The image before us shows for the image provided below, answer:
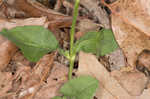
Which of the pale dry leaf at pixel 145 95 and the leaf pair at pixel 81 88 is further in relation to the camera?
the pale dry leaf at pixel 145 95

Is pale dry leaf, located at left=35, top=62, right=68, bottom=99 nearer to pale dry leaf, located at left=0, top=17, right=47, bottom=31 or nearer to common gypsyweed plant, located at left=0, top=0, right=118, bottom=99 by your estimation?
common gypsyweed plant, located at left=0, top=0, right=118, bottom=99

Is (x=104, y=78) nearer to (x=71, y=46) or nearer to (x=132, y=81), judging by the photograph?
(x=132, y=81)

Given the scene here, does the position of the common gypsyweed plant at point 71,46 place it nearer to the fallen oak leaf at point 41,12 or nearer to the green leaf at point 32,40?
the green leaf at point 32,40

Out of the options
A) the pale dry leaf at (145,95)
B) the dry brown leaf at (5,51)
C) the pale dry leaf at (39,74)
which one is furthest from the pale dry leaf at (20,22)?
the pale dry leaf at (145,95)

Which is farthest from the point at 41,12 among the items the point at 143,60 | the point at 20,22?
the point at 143,60

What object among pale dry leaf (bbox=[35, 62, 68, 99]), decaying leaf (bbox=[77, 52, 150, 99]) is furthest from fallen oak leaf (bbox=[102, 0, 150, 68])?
pale dry leaf (bbox=[35, 62, 68, 99])

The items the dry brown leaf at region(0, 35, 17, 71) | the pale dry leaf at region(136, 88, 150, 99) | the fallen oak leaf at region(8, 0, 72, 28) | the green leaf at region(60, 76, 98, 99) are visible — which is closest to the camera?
the green leaf at region(60, 76, 98, 99)
